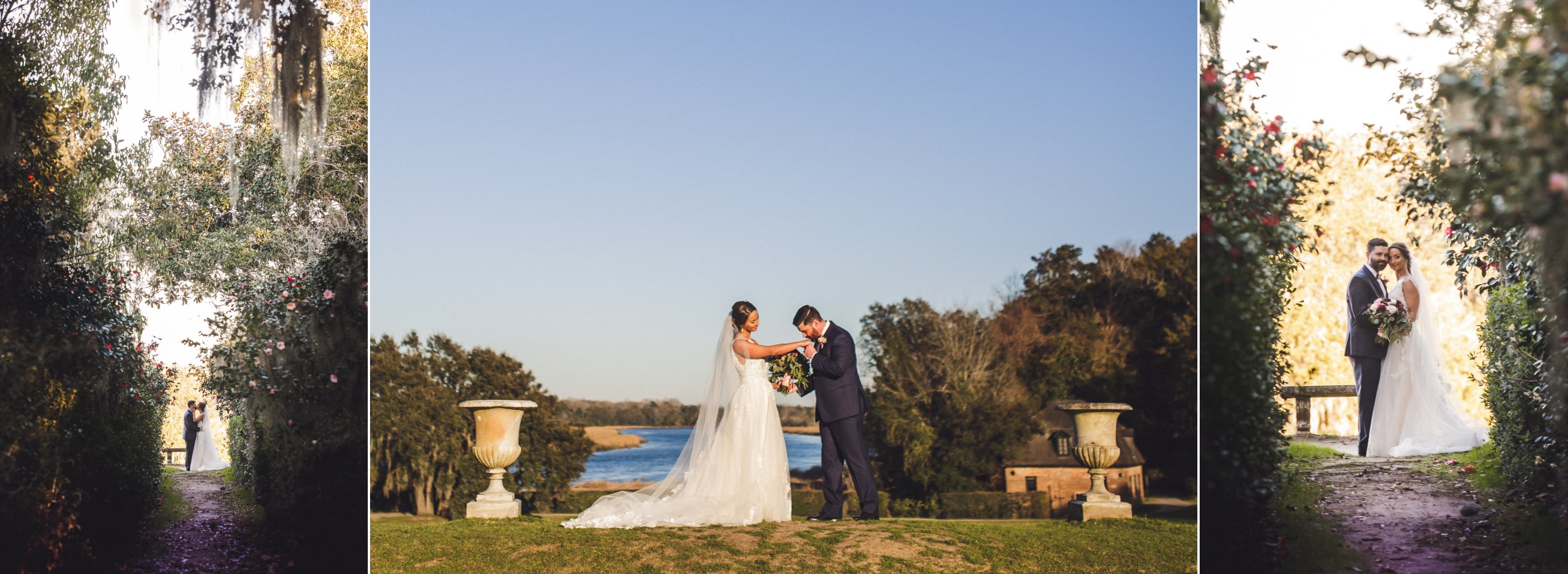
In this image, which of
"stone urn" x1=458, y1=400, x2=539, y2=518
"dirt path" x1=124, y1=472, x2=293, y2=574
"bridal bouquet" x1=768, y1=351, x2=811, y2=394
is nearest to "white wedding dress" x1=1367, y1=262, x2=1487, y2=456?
"bridal bouquet" x1=768, y1=351, x2=811, y2=394

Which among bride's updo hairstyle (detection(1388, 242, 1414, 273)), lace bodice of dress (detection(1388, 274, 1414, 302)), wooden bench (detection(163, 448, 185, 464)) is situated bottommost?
wooden bench (detection(163, 448, 185, 464))

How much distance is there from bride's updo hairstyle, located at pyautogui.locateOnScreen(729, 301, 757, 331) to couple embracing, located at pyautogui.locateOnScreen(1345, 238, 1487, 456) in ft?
12.5

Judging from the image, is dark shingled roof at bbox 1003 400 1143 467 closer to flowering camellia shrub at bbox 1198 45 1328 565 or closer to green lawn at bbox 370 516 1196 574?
green lawn at bbox 370 516 1196 574

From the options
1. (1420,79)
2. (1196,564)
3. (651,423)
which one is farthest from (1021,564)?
(1420,79)

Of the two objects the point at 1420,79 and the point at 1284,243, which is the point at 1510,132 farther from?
the point at 1284,243

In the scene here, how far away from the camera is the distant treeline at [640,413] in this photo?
8328 millimetres

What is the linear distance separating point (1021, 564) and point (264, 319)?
5050 millimetres

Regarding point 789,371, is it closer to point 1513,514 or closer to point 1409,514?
point 1409,514

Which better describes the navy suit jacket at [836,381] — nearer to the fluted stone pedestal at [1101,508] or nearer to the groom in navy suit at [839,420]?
the groom in navy suit at [839,420]

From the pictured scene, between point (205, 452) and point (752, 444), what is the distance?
11.5 ft

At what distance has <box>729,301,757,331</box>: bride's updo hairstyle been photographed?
7516 millimetres

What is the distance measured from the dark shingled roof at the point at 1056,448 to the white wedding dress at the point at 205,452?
548cm

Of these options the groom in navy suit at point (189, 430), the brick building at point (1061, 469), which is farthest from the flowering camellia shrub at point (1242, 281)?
the groom in navy suit at point (189, 430)

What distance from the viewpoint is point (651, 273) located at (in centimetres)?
838
